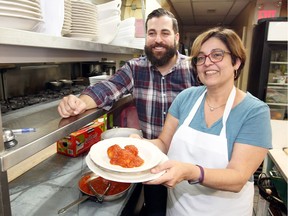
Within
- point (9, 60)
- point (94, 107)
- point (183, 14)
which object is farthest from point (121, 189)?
point (183, 14)

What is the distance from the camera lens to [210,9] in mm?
5629

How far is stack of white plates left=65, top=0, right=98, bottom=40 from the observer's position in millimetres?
1080

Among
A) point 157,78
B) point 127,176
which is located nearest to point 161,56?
point 157,78

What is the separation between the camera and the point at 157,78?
1.76 m

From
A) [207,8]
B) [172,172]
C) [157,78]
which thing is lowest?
[172,172]

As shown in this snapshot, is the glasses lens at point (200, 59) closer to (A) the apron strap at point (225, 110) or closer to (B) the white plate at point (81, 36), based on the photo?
(A) the apron strap at point (225, 110)

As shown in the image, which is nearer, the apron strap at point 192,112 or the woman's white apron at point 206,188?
the woman's white apron at point 206,188

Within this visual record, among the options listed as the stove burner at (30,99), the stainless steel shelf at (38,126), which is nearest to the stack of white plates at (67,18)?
the stainless steel shelf at (38,126)

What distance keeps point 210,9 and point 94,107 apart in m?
5.26

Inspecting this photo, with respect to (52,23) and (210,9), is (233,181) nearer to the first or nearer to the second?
(52,23)

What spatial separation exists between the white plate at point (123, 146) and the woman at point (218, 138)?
7 cm

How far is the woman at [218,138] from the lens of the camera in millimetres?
1025

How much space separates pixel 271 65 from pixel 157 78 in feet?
10.4

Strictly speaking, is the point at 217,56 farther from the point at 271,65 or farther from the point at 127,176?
the point at 271,65
